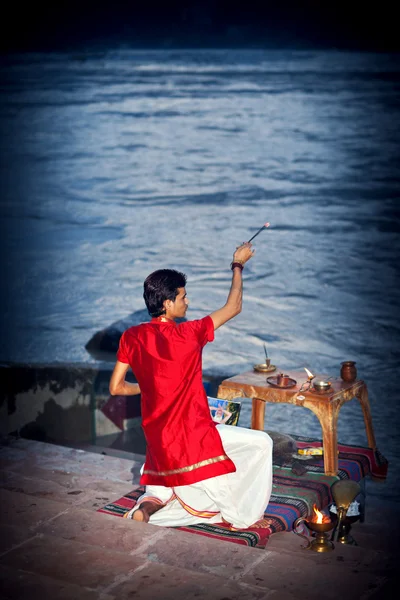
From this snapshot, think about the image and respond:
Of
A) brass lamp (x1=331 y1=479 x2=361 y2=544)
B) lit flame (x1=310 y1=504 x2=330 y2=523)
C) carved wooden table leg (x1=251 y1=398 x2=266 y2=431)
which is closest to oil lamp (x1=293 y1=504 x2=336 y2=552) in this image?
lit flame (x1=310 y1=504 x2=330 y2=523)

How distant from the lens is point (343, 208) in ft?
48.1

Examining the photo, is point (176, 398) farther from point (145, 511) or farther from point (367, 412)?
point (367, 412)

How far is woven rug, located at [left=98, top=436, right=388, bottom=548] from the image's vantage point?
371cm

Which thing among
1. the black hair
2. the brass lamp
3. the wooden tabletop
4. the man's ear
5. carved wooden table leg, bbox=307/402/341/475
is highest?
the black hair

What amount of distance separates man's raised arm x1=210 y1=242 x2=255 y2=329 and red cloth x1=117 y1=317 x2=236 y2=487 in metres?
0.04

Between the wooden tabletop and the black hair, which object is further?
the wooden tabletop

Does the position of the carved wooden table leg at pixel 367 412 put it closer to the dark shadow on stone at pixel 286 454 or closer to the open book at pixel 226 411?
the dark shadow on stone at pixel 286 454

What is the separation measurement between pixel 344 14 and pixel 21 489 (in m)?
18.8

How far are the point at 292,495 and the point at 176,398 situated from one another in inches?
34.5

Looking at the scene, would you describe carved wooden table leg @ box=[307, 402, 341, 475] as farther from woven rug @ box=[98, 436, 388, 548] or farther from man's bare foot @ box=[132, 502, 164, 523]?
man's bare foot @ box=[132, 502, 164, 523]

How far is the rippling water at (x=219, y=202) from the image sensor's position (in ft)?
29.2

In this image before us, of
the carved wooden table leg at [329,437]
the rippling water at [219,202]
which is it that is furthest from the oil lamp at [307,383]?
the rippling water at [219,202]

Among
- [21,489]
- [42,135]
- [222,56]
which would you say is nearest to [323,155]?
[42,135]

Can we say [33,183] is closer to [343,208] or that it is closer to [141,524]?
[343,208]
